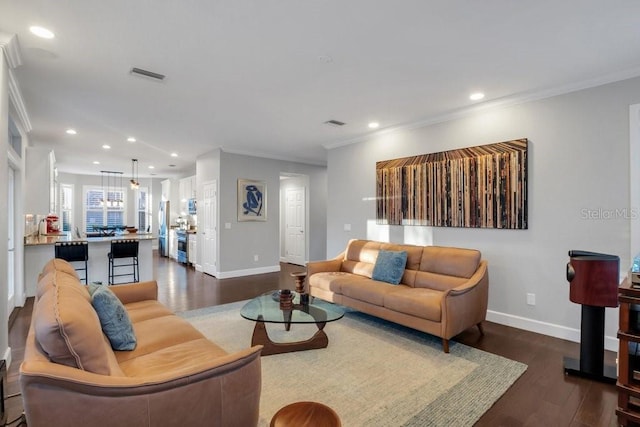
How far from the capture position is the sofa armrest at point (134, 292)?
294cm

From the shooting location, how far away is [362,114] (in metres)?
4.34

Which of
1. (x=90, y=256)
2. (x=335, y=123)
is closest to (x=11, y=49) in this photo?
(x=335, y=123)

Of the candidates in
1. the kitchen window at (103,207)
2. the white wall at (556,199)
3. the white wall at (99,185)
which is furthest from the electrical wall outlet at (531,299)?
the kitchen window at (103,207)

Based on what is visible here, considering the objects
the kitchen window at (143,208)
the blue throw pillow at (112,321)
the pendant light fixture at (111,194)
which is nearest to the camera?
the blue throw pillow at (112,321)

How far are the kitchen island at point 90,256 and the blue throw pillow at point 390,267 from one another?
3.99 metres

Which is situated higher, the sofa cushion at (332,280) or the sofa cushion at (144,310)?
the sofa cushion at (144,310)

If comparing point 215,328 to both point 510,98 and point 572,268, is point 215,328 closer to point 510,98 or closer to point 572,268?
point 572,268

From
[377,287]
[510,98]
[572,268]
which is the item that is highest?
[510,98]

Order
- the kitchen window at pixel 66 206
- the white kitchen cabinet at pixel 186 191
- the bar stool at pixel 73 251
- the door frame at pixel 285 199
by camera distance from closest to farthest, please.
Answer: the bar stool at pixel 73 251, the door frame at pixel 285 199, the white kitchen cabinet at pixel 186 191, the kitchen window at pixel 66 206

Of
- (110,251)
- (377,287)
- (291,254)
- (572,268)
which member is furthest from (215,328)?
(291,254)

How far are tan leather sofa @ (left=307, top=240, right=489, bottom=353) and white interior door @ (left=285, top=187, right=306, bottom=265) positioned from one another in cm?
360

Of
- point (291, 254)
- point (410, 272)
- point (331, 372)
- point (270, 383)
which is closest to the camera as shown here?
point (270, 383)

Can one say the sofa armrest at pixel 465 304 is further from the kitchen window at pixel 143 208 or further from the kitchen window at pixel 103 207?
the kitchen window at pixel 103 207

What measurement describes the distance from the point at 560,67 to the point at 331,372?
3415 mm
